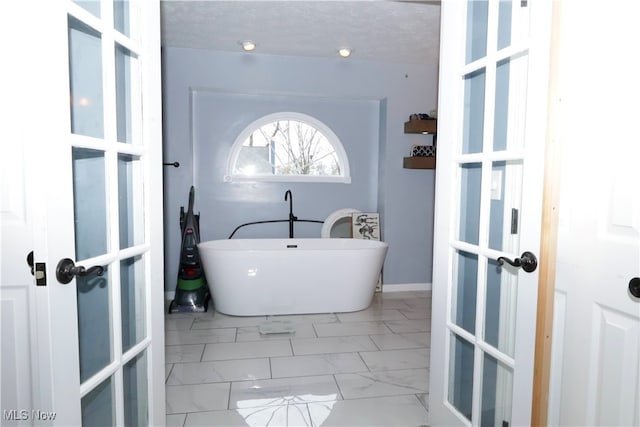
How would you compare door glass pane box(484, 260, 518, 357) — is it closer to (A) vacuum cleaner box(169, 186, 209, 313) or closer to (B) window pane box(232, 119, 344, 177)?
(A) vacuum cleaner box(169, 186, 209, 313)

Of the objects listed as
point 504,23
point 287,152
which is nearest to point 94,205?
point 504,23

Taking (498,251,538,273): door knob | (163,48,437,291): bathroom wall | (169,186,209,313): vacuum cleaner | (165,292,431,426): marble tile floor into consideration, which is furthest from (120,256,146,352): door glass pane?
(163,48,437,291): bathroom wall

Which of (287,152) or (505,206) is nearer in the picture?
(505,206)

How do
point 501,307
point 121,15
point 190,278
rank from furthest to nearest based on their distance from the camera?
point 190,278
point 501,307
point 121,15

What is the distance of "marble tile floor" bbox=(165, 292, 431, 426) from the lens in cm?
211

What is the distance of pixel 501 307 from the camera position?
1535 millimetres

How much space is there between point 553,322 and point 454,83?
41.0 inches

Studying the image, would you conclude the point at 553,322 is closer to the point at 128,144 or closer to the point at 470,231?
the point at 470,231

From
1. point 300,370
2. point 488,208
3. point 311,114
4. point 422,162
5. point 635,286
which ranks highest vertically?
point 311,114

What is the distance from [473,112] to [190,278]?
3035mm

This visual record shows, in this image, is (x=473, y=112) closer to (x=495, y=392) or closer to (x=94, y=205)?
(x=495, y=392)

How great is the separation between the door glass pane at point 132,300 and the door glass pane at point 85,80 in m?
0.51

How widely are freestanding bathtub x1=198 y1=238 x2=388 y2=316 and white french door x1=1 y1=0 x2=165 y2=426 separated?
1.76 metres

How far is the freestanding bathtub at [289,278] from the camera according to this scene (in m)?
3.46
